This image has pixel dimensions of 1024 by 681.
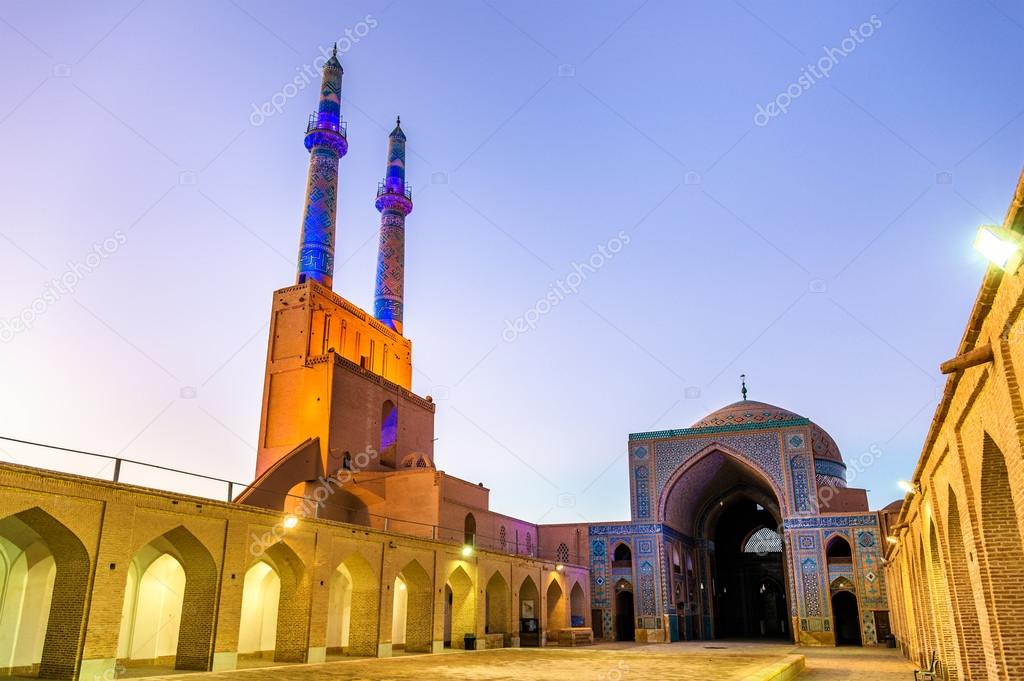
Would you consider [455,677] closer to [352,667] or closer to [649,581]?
[352,667]

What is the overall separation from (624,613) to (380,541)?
14.5 m

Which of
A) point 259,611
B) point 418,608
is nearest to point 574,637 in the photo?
point 418,608

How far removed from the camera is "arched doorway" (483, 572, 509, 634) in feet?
72.0

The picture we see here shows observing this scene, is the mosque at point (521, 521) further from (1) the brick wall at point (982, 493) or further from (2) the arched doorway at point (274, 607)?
(1) the brick wall at point (982, 493)

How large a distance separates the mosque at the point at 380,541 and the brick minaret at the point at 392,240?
8 centimetres

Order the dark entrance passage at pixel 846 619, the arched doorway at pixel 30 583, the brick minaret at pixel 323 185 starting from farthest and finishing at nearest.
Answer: the dark entrance passage at pixel 846 619
the brick minaret at pixel 323 185
the arched doorway at pixel 30 583

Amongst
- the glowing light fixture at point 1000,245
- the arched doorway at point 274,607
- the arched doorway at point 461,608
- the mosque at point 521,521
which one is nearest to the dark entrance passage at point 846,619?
the mosque at point 521,521

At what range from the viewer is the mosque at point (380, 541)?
11719 millimetres

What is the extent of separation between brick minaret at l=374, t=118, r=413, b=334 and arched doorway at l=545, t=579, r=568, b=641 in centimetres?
1049

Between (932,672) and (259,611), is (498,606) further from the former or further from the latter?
Answer: (932,672)

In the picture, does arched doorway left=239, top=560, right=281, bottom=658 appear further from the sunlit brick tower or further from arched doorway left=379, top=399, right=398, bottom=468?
arched doorway left=379, top=399, right=398, bottom=468

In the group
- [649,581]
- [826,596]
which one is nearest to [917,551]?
[826,596]

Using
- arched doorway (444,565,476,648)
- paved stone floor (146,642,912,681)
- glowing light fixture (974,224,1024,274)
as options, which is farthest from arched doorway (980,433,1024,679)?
arched doorway (444,565,476,648)

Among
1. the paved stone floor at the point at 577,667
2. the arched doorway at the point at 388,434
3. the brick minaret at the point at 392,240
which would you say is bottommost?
the paved stone floor at the point at 577,667
